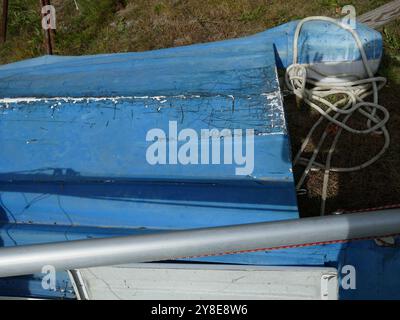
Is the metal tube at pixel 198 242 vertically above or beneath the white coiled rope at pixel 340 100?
beneath

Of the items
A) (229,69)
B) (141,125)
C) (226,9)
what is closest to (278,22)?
(226,9)

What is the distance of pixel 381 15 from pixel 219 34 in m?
1.54

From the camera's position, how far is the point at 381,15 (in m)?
3.62

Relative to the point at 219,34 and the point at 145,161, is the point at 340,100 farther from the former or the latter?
the point at 219,34

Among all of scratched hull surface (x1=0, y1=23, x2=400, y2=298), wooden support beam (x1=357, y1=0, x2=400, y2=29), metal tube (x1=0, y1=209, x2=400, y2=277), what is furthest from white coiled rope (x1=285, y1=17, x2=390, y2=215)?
metal tube (x1=0, y1=209, x2=400, y2=277)

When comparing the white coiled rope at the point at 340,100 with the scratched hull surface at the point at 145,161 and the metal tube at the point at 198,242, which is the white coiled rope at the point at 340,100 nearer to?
the scratched hull surface at the point at 145,161

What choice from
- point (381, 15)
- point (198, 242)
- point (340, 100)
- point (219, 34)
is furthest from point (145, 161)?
point (381, 15)

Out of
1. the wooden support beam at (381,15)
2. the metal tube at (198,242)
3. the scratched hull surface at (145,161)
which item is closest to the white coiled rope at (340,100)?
the scratched hull surface at (145,161)

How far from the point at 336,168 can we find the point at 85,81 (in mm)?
1806

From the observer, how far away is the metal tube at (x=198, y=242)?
1.13 m

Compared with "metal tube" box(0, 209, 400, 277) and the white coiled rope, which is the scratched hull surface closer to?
the white coiled rope

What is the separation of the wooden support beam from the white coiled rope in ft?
3.05

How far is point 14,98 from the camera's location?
259cm

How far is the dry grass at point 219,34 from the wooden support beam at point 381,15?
11cm
